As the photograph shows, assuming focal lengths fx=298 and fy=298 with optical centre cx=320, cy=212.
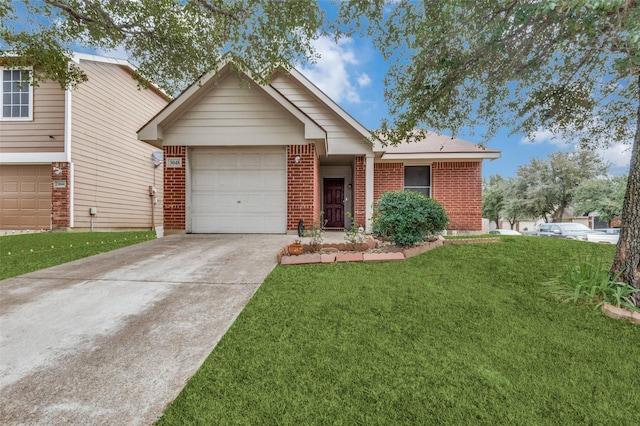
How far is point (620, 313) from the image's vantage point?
329cm

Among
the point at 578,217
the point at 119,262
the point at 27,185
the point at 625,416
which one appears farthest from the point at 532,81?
the point at 578,217

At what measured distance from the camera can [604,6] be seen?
3148 millimetres

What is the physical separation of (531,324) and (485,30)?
405 centimetres

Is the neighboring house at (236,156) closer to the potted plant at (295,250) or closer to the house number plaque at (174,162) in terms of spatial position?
the house number plaque at (174,162)

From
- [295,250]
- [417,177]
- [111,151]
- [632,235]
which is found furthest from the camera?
[111,151]

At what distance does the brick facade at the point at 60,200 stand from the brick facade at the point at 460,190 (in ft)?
45.6

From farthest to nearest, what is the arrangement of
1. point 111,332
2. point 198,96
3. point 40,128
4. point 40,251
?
point 40,128 → point 198,96 → point 40,251 → point 111,332

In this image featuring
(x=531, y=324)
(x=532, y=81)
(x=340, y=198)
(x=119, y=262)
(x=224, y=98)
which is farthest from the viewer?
(x=340, y=198)

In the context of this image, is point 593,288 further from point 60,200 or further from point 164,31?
point 60,200

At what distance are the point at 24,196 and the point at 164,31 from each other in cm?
908

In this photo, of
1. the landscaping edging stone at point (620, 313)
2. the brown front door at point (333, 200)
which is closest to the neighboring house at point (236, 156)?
the brown front door at point (333, 200)

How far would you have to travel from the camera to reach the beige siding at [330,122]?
1043cm

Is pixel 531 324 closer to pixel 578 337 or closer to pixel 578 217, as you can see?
pixel 578 337

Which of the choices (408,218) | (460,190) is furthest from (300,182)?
(460,190)
